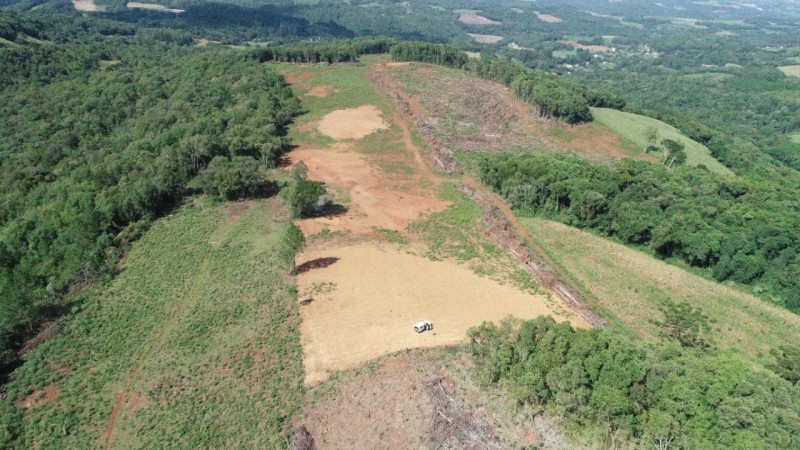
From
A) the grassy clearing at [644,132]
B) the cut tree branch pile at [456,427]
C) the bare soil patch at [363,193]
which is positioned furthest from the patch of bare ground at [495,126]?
the cut tree branch pile at [456,427]

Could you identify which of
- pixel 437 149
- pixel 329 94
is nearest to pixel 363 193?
pixel 437 149

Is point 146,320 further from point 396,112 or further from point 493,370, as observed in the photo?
point 396,112

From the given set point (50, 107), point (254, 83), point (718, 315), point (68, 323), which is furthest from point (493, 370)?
point (50, 107)

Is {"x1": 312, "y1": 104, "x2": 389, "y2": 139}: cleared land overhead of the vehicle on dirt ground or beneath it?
overhead

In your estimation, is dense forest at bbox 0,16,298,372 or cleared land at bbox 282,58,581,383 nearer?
cleared land at bbox 282,58,581,383

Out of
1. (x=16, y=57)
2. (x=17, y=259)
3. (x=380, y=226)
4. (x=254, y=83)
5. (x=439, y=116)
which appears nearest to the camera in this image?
(x=17, y=259)

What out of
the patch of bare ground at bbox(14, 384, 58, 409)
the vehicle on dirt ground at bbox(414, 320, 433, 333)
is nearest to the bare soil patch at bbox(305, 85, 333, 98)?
the vehicle on dirt ground at bbox(414, 320, 433, 333)

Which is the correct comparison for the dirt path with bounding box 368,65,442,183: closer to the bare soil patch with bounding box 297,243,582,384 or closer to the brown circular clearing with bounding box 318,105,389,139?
the brown circular clearing with bounding box 318,105,389,139
